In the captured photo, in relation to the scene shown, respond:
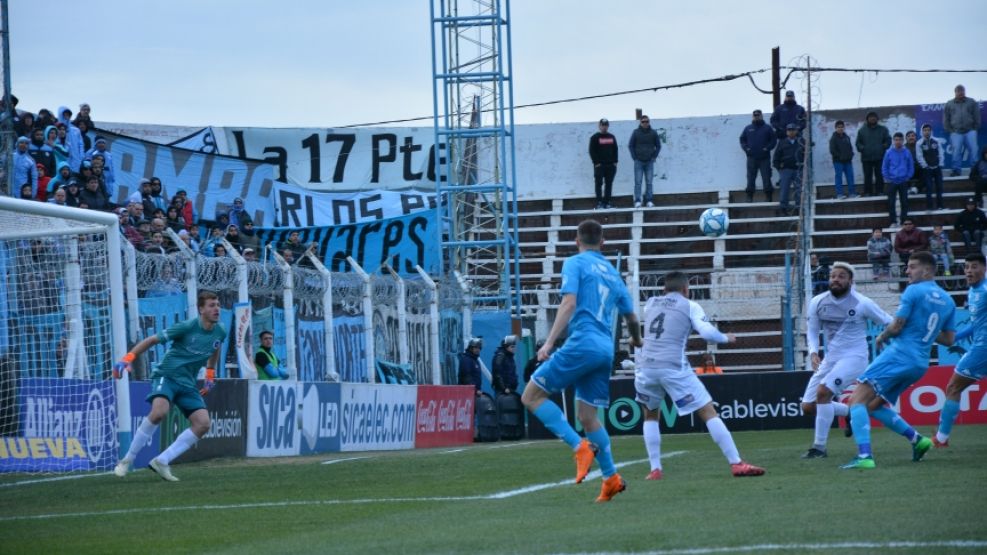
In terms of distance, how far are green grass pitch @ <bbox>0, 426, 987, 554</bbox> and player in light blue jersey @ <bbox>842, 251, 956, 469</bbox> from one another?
0.51 meters

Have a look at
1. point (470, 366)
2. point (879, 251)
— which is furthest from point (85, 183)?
point (879, 251)

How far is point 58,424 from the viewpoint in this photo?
1628cm

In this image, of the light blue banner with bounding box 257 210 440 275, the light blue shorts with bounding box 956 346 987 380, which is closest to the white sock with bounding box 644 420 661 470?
the light blue shorts with bounding box 956 346 987 380

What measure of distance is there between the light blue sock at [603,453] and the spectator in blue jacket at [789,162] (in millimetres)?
25259

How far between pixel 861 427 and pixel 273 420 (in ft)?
31.1

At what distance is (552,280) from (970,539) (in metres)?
28.6

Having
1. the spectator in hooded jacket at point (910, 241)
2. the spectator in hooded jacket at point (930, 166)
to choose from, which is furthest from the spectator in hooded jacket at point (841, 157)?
the spectator in hooded jacket at point (910, 241)

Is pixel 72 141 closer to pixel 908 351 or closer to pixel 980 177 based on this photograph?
pixel 908 351

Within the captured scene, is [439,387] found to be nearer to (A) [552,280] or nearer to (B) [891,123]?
(A) [552,280]

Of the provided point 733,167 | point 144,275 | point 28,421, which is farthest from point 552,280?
point 28,421

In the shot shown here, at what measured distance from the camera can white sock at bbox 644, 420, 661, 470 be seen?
13508mm

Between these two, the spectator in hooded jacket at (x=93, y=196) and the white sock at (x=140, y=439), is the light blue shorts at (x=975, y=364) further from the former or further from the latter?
the spectator in hooded jacket at (x=93, y=196)

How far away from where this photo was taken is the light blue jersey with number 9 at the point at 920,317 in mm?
14484

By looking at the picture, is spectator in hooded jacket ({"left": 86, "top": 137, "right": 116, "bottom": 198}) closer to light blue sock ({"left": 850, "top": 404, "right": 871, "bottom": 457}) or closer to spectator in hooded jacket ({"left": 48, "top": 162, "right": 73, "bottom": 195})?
spectator in hooded jacket ({"left": 48, "top": 162, "right": 73, "bottom": 195})
